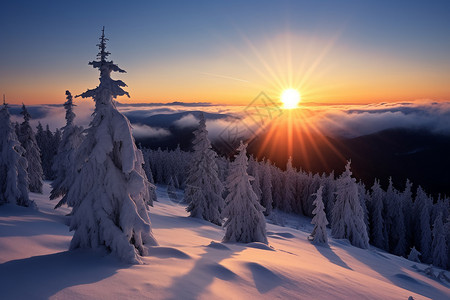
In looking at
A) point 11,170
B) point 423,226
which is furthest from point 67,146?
point 423,226

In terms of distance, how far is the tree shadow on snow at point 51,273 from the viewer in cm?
612

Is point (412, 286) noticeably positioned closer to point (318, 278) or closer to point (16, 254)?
point (318, 278)

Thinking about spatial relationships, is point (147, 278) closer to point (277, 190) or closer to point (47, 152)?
point (47, 152)

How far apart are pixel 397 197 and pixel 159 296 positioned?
72122 millimetres

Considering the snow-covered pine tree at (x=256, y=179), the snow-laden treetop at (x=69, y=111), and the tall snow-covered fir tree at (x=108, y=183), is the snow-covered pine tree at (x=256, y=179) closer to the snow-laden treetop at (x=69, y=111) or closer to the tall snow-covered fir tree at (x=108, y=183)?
the snow-laden treetop at (x=69, y=111)

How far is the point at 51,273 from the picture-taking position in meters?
7.20

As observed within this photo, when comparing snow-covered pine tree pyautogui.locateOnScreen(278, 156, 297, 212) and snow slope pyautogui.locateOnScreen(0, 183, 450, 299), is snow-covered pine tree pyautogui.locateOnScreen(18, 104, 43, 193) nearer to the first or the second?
snow slope pyautogui.locateOnScreen(0, 183, 450, 299)

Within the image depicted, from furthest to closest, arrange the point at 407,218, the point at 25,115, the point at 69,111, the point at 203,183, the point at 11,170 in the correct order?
the point at 407,218
the point at 25,115
the point at 203,183
the point at 69,111
the point at 11,170

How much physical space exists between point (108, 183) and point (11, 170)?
14.9 meters

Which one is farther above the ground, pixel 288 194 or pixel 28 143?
pixel 28 143

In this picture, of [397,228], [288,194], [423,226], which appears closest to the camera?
[423,226]

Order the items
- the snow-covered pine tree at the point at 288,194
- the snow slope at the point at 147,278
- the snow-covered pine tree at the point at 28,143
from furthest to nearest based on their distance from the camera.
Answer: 1. the snow-covered pine tree at the point at 288,194
2. the snow-covered pine tree at the point at 28,143
3. the snow slope at the point at 147,278

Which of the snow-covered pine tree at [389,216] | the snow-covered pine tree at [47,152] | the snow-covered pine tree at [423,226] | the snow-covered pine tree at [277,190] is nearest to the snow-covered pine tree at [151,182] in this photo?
the snow-covered pine tree at [47,152]

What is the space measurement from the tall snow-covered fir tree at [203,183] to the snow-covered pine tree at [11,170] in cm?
1561
